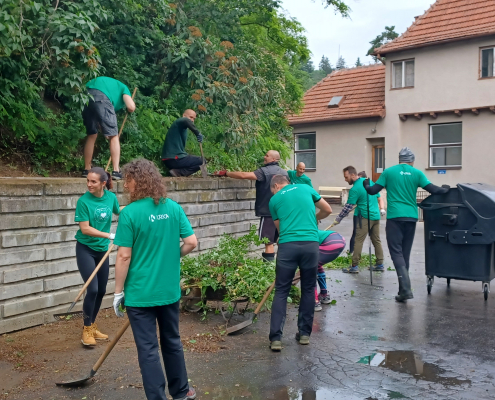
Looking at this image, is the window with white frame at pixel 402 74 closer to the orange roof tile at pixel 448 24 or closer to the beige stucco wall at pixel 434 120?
the beige stucco wall at pixel 434 120

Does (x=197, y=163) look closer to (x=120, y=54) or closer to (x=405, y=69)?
(x=120, y=54)

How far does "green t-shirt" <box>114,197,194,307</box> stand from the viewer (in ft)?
13.4

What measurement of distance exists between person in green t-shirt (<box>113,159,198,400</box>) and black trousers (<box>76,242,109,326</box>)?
1.60m

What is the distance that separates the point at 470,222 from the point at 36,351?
18.6 feet

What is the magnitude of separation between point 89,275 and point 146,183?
6.63 ft

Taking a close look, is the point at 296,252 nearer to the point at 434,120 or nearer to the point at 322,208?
the point at 322,208

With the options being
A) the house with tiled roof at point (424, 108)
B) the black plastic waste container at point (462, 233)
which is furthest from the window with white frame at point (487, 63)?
the black plastic waste container at point (462, 233)

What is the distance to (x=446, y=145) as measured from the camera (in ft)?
69.8

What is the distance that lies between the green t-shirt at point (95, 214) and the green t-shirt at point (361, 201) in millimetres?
5619

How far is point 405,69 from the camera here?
22.2 meters

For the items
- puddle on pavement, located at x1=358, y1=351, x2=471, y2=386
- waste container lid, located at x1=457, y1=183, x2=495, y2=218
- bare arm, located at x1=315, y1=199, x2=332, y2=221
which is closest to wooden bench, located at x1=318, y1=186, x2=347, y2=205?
waste container lid, located at x1=457, y1=183, x2=495, y2=218

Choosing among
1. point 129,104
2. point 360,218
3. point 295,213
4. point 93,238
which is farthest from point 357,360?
point 360,218

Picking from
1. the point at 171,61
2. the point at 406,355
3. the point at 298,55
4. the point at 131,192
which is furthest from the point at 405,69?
the point at 131,192

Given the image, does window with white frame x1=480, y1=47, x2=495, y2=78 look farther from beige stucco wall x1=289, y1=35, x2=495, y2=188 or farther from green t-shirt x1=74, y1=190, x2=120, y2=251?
green t-shirt x1=74, y1=190, x2=120, y2=251
